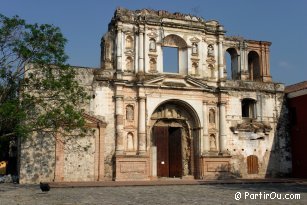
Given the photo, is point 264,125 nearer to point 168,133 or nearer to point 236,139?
point 236,139

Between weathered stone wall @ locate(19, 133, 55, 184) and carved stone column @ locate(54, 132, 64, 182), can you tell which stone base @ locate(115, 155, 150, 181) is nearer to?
carved stone column @ locate(54, 132, 64, 182)

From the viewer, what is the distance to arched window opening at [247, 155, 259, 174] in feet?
81.9

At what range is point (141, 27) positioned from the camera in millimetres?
23984

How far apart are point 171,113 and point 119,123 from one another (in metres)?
3.61

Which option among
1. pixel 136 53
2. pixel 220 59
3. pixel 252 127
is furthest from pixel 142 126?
pixel 252 127

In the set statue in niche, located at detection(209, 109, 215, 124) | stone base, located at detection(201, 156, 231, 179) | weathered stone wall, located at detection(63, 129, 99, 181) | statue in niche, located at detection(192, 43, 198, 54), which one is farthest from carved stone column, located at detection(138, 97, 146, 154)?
statue in niche, located at detection(192, 43, 198, 54)

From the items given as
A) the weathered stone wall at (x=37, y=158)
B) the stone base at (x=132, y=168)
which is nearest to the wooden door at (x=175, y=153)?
the stone base at (x=132, y=168)

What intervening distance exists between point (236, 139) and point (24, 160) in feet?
40.0

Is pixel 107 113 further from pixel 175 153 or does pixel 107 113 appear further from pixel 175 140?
pixel 175 153

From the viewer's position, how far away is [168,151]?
2423cm

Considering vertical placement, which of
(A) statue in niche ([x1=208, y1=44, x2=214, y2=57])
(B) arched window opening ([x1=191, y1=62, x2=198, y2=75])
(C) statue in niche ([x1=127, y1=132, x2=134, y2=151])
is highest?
(A) statue in niche ([x1=208, y1=44, x2=214, y2=57])

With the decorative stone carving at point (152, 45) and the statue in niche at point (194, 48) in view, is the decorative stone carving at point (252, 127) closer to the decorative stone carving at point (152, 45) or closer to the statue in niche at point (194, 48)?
the statue in niche at point (194, 48)

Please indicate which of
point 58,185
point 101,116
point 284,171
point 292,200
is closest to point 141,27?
point 101,116

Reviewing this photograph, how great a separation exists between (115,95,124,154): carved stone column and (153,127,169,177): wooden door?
2418 millimetres
